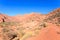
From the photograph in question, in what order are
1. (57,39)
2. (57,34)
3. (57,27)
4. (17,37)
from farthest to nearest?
(17,37) < (57,27) < (57,34) < (57,39)

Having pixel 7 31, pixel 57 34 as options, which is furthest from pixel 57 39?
pixel 7 31

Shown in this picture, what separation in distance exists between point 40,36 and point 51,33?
1.26 m

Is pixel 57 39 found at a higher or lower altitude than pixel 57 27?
lower

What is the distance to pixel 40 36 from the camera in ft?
50.5

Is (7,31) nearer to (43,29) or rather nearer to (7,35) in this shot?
(7,35)

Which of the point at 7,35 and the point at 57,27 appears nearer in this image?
the point at 57,27

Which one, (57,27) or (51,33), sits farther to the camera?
(57,27)

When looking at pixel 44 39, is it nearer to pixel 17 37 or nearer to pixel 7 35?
pixel 17 37

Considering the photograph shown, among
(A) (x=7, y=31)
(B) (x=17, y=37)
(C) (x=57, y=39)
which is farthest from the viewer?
(A) (x=7, y=31)

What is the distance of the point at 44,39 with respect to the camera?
14539mm

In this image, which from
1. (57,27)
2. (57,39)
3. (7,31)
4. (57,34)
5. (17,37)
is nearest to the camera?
(57,39)

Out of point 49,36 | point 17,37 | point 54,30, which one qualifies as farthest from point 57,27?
point 17,37

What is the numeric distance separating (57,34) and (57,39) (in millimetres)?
1067

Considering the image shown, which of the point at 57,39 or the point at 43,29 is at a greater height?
the point at 43,29
